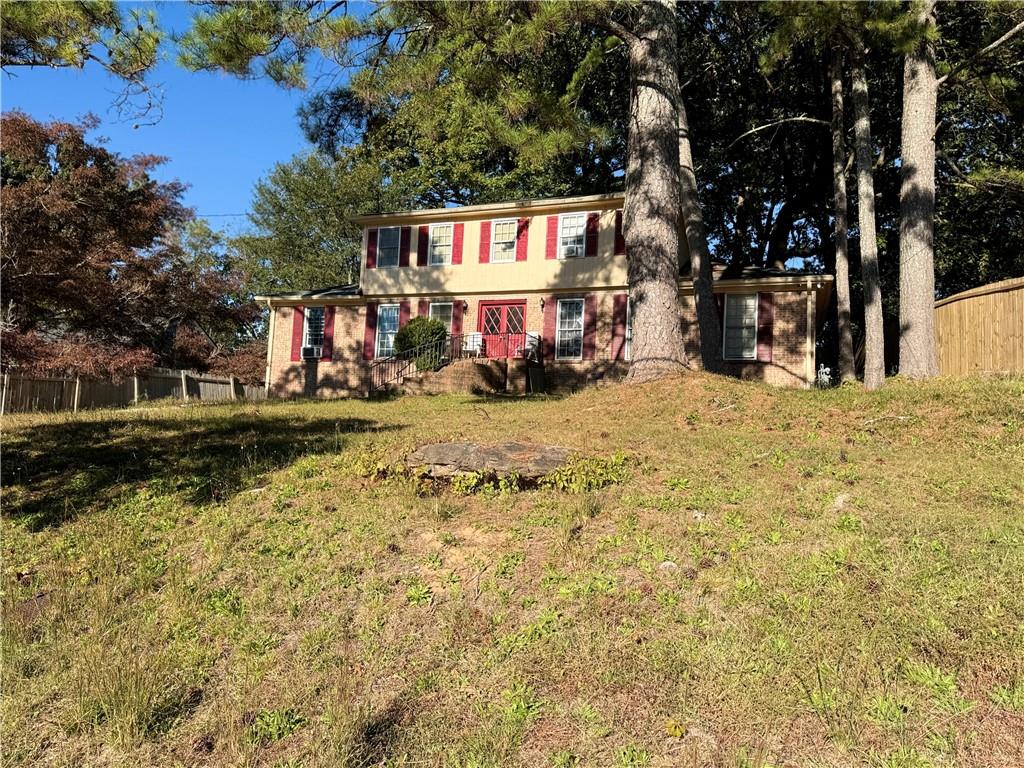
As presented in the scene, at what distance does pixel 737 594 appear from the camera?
3.46m

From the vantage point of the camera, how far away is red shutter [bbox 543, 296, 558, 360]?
18.8 m

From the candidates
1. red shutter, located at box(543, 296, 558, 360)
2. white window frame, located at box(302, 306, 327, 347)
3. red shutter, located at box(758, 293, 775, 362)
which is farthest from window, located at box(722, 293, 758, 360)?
white window frame, located at box(302, 306, 327, 347)

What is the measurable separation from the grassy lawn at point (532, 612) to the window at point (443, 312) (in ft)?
45.6

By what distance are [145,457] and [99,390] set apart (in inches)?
515

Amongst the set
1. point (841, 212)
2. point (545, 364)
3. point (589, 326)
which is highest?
point (841, 212)

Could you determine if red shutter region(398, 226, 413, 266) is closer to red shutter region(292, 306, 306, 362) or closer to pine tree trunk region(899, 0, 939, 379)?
red shutter region(292, 306, 306, 362)

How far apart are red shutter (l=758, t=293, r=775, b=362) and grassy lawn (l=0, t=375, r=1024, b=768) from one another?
453 inches

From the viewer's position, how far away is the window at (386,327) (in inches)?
803

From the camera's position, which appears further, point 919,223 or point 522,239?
point 522,239

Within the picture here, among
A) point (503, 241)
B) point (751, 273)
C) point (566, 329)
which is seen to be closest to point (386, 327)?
point (503, 241)

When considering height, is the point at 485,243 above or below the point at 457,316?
above

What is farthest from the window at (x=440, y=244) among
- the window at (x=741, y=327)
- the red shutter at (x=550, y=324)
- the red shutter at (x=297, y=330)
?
the window at (x=741, y=327)

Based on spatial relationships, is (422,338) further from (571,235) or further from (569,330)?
(571,235)

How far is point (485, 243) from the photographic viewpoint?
19.7 m
